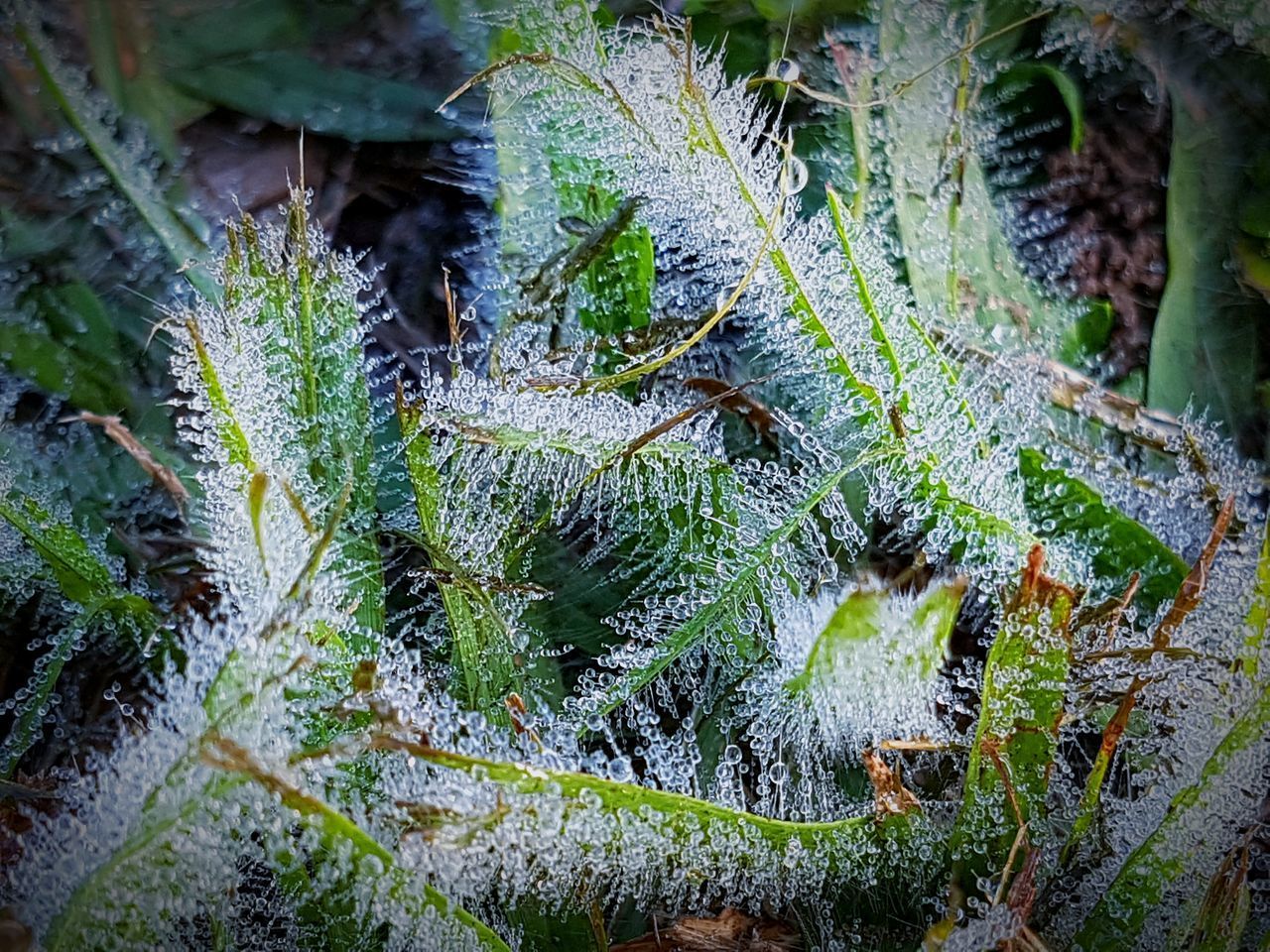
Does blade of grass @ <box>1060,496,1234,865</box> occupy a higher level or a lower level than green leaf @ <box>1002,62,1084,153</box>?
lower

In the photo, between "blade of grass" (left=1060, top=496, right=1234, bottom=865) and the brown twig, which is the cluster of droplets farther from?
the brown twig

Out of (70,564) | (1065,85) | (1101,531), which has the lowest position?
(70,564)

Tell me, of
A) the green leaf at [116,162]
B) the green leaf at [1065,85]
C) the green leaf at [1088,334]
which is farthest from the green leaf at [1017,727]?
the green leaf at [116,162]

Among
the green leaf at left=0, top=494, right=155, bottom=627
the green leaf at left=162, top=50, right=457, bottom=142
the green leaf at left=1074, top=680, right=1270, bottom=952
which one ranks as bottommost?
the green leaf at left=0, top=494, right=155, bottom=627

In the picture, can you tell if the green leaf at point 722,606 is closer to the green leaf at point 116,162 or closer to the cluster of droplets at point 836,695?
the cluster of droplets at point 836,695

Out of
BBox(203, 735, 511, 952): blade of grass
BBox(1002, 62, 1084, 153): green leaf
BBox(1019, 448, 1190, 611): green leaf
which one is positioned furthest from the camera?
BBox(1002, 62, 1084, 153): green leaf

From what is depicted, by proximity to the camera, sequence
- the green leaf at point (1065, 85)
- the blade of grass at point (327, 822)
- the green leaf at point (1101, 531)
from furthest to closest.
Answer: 1. the green leaf at point (1065, 85)
2. the green leaf at point (1101, 531)
3. the blade of grass at point (327, 822)

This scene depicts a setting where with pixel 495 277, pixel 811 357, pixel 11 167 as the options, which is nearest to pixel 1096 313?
pixel 811 357

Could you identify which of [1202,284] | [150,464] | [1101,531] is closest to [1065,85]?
[1202,284]

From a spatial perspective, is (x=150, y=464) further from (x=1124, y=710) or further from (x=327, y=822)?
(x=1124, y=710)

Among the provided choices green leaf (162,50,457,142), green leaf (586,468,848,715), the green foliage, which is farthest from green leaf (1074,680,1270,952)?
green leaf (162,50,457,142)

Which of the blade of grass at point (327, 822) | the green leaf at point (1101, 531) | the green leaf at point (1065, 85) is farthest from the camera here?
the green leaf at point (1065, 85)

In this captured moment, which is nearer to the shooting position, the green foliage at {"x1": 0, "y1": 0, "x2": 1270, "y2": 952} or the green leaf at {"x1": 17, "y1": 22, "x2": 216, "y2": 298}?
the green foliage at {"x1": 0, "y1": 0, "x2": 1270, "y2": 952}
